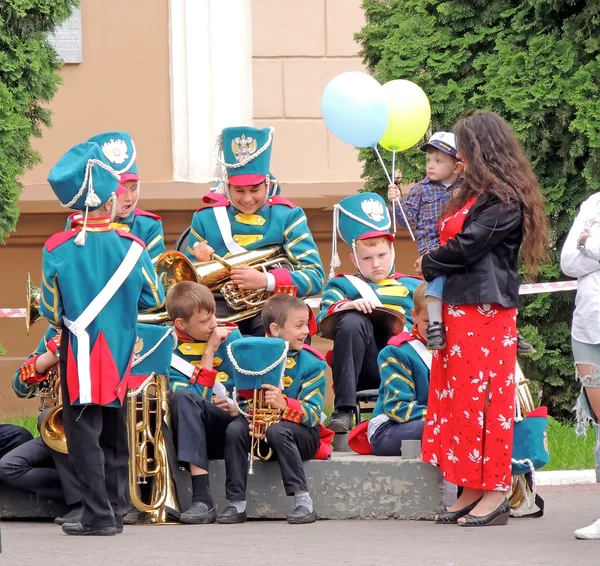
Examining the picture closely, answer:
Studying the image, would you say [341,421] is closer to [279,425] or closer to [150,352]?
[279,425]

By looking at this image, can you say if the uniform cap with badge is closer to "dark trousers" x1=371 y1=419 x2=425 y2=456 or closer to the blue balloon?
the blue balloon

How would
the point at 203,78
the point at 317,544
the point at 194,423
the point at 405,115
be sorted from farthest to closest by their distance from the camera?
the point at 203,78 < the point at 405,115 < the point at 194,423 < the point at 317,544

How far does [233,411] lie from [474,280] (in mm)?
1366

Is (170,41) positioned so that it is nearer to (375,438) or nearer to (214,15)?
(214,15)

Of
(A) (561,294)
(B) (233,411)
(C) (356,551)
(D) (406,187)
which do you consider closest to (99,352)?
(B) (233,411)

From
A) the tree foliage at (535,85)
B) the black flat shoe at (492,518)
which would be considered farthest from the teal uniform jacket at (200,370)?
the tree foliage at (535,85)

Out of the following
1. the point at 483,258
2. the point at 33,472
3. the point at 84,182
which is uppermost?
the point at 84,182

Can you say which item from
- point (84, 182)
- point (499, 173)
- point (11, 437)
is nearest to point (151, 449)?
point (11, 437)

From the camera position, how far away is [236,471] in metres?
6.85

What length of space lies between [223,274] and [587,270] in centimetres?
215

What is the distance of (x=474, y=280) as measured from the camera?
21.1 ft

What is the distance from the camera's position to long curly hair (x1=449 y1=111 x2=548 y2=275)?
21.3 ft

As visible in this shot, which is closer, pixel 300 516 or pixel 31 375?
pixel 300 516

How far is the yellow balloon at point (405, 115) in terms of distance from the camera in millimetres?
8430
